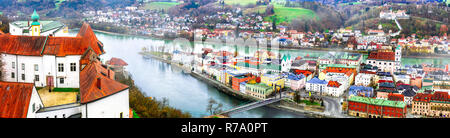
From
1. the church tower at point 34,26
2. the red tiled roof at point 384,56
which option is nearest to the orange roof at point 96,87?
the church tower at point 34,26

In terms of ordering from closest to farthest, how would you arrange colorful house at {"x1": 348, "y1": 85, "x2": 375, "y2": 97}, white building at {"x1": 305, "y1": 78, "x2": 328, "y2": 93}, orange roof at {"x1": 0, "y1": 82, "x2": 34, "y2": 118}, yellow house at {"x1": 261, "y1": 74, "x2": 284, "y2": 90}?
1. orange roof at {"x1": 0, "y1": 82, "x2": 34, "y2": 118}
2. colorful house at {"x1": 348, "y1": 85, "x2": 375, "y2": 97}
3. white building at {"x1": 305, "y1": 78, "x2": 328, "y2": 93}
4. yellow house at {"x1": 261, "y1": 74, "x2": 284, "y2": 90}

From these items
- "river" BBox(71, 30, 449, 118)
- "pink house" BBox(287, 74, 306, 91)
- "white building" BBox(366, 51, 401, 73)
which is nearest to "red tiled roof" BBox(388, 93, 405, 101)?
"river" BBox(71, 30, 449, 118)

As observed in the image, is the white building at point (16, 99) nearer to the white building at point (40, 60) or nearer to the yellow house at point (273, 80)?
the white building at point (40, 60)

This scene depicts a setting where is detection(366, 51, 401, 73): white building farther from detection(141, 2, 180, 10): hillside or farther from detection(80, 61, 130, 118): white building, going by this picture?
detection(141, 2, 180, 10): hillside

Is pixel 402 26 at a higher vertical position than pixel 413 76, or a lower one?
higher
